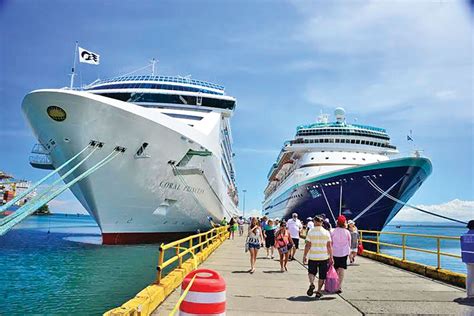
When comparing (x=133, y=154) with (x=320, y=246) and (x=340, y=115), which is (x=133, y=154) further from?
(x=340, y=115)

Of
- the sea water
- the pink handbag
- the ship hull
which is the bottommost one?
the sea water

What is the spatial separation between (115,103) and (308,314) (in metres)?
12.6

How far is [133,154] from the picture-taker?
54.6ft

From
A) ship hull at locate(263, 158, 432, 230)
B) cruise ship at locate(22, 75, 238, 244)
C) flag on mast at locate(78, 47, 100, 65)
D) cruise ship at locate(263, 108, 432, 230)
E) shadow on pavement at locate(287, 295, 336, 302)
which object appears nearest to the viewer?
shadow on pavement at locate(287, 295, 336, 302)

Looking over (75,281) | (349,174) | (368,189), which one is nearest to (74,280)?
(75,281)

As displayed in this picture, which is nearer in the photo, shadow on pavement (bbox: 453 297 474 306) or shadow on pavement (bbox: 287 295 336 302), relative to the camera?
shadow on pavement (bbox: 453 297 474 306)

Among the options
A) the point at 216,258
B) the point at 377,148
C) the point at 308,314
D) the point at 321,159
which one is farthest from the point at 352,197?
the point at 308,314

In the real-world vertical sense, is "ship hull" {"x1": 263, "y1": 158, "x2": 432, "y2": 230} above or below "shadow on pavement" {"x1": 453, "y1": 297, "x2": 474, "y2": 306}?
above

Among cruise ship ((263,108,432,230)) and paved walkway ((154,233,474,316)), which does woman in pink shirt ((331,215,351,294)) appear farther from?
cruise ship ((263,108,432,230))

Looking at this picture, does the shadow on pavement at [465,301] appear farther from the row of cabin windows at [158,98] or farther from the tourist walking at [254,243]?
the row of cabin windows at [158,98]

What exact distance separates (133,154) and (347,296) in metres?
12.1

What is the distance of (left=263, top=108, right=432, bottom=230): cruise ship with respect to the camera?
26.6 meters

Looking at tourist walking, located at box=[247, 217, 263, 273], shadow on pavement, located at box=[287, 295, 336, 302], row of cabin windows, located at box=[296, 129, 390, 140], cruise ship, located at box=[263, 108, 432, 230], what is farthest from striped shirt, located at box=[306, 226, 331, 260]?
row of cabin windows, located at box=[296, 129, 390, 140]

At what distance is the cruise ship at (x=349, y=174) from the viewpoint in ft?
87.1
